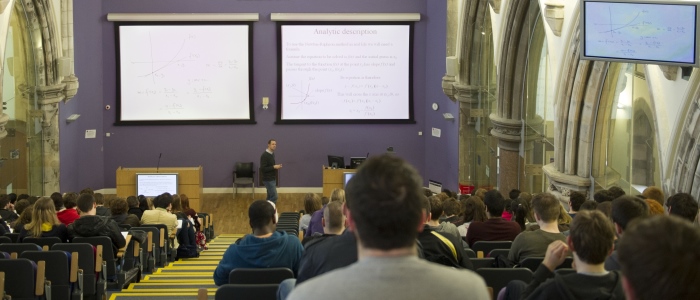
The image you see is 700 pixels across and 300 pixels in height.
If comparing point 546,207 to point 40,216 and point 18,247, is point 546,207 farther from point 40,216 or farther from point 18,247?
point 40,216

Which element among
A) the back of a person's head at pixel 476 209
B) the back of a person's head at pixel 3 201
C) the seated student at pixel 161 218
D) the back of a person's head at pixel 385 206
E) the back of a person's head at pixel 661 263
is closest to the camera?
the back of a person's head at pixel 661 263

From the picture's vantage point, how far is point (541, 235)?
6.20 metres

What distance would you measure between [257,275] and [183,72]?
14.9 m

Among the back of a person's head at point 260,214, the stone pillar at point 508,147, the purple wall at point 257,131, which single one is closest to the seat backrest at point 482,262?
the back of a person's head at point 260,214

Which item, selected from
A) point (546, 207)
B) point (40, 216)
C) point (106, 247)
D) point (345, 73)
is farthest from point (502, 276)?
point (345, 73)

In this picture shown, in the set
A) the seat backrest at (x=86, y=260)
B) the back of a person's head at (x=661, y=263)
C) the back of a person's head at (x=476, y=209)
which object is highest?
the back of a person's head at (x=661, y=263)

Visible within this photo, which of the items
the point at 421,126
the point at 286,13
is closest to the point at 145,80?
the point at 286,13

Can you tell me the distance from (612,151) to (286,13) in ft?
31.0

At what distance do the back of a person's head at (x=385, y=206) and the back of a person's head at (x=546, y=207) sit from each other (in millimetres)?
3841

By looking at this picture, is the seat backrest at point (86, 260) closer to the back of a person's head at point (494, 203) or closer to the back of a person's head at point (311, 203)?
the back of a person's head at point (311, 203)

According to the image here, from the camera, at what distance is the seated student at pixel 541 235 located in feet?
20.2

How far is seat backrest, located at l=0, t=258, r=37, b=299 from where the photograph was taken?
667 cm

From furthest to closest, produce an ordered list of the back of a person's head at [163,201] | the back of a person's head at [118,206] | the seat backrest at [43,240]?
the back of a person's head at [163,201] < the back of a person's head at [118,206] < the seat backrest at [43,240]

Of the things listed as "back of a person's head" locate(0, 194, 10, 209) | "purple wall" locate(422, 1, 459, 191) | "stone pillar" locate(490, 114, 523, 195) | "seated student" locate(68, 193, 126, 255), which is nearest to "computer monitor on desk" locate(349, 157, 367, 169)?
"purple wall" locate(422, 1, 459, 191)
